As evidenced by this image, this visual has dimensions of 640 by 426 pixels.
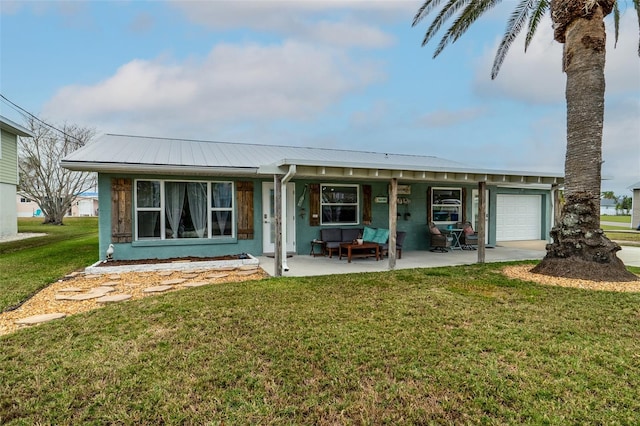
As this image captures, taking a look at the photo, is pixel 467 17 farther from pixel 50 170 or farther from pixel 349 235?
pixel 50 170

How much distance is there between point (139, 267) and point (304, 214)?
170 inches

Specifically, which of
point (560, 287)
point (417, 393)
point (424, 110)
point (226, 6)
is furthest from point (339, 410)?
point (424, 110)

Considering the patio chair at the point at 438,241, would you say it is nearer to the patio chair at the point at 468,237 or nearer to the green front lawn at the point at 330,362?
the patio chair at the point at 468,237

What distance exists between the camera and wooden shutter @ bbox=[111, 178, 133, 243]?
8047 millimetres

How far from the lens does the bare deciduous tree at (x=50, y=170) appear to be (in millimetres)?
21562

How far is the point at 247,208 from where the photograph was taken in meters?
9.23

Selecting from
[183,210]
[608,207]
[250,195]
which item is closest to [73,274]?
[183,210]

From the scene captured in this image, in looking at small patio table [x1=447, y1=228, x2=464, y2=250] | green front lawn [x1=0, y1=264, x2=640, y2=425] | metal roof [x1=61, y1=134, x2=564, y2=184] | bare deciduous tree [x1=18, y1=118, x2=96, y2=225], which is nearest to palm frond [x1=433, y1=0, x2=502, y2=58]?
metal roof [x1=61, y1=134, x2=564, y2=184]

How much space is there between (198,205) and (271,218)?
1922mm

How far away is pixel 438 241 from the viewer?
34.1ft

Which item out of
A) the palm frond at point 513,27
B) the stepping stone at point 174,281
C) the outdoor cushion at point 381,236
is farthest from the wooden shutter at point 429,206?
the stepping stone at point 174,281

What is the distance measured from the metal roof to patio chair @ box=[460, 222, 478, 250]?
2544 millimetres

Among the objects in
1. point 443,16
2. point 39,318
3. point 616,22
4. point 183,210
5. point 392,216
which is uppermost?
point 616,22

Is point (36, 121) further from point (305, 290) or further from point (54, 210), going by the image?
point (305, 290)
